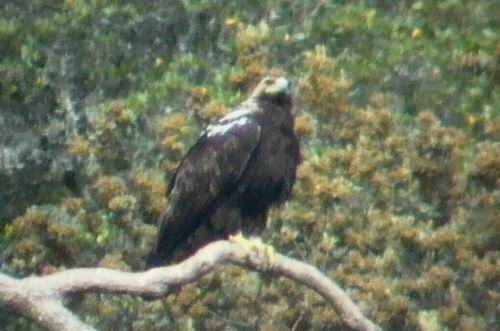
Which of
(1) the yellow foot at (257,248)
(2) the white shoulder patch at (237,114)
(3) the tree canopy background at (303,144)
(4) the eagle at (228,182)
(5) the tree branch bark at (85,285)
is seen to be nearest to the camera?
(5) the tree branch bark at (85,285)

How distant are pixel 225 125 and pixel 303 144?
82cm

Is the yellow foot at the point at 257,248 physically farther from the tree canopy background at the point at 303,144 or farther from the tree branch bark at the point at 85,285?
the tree canopy background at the point at 303,144

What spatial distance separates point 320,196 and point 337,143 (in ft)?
0.93

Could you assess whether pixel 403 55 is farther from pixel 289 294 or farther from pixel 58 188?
pixel 58 188

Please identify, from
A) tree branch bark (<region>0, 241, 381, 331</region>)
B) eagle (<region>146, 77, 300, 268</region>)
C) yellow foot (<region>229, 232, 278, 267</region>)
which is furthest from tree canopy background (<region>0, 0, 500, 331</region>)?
tree branch bark (<region>0, 241, 381, 331</region>)

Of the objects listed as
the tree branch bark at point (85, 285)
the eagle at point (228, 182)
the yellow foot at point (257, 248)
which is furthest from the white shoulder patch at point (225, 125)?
the tree branch bark at point (85, 285)

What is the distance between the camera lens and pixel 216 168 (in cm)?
396

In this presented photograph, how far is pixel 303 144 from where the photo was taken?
482cm

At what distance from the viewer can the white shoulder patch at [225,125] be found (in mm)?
4008

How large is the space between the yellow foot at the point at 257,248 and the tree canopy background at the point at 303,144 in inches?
28.8

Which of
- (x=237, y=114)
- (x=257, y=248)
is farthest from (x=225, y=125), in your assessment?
(x=257, y=248)

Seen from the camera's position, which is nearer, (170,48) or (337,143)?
(337,143)

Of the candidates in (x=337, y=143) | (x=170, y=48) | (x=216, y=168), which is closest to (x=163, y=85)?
(x=170, y=48)

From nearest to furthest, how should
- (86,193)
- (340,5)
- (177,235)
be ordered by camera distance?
(177,235)
(86,193)
(340,5)
